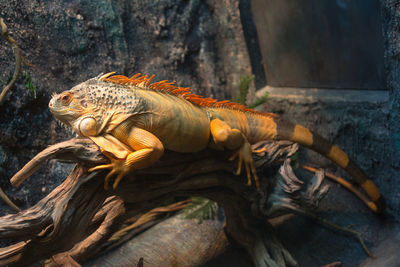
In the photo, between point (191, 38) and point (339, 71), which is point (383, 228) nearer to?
point (339, 71)

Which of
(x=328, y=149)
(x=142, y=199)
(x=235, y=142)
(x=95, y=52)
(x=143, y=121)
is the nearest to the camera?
(x=143, y=121)

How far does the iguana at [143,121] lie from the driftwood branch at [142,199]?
12 centimetres

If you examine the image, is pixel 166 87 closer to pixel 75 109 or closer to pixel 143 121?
pixel 143 121

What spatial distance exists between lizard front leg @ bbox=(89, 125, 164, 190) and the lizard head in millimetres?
186

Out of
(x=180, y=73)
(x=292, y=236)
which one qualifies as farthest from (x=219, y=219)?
(x=180, y=73)

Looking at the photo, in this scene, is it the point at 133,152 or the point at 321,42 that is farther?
the point at 321,42

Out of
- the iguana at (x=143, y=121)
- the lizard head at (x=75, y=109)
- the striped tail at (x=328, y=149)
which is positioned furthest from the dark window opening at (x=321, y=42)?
the lizard head at (x=75, y=109)

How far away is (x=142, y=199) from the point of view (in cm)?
262

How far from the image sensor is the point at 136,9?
4145mm

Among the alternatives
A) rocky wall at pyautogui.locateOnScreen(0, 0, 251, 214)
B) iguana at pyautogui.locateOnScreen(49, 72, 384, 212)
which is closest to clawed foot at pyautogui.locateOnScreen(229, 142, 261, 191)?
iguana at pyautogui.locateOnScreen(49, 72, 384, 212)

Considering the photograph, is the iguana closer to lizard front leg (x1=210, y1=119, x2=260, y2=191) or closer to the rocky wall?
lizard front leg (x1=210, y1=119, x2=260, y2=191)

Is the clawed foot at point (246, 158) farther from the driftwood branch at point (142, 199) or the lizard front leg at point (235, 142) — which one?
the driftwood branch at point (142, 199)

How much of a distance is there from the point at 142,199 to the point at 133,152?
56 cm

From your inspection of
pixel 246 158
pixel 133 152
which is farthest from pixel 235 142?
pixel 133 152
